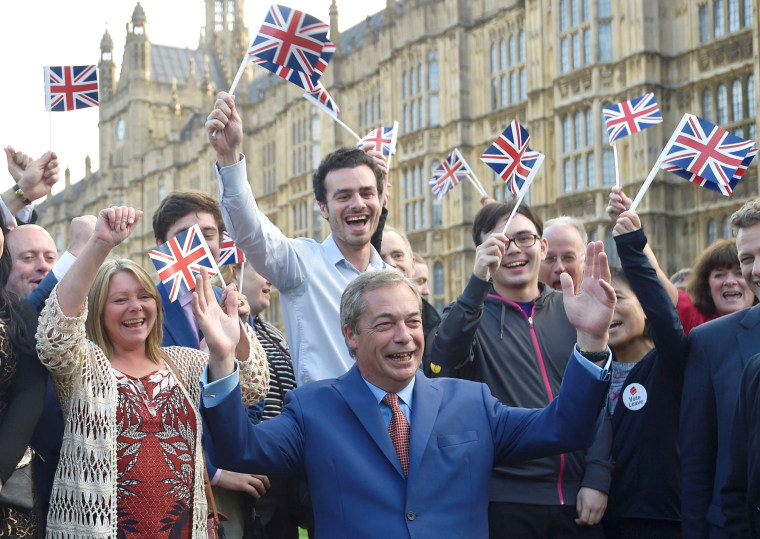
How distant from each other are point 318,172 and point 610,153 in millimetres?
13810

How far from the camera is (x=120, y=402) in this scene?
10.6 feet

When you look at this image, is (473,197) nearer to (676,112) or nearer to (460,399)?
(676,112)

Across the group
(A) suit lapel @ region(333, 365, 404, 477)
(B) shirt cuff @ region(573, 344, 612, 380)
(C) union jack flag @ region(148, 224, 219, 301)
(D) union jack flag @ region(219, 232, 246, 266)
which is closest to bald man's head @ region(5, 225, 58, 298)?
(C) union jack flag @ region(148, 224, 219, 301)

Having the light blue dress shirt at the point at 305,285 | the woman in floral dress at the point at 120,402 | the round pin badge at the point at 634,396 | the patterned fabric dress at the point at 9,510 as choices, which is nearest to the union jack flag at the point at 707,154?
the round pin badge at the point at 634,396

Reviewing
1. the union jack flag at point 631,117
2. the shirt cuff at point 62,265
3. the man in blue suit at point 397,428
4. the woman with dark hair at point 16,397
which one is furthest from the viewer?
the union jack flag at point 631,117

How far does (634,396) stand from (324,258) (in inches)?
59.4

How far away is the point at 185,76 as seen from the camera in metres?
49.3

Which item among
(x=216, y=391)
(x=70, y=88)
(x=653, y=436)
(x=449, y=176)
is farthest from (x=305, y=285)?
(x=449, y=176)

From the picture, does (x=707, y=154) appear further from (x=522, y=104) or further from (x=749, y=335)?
(x=522, y=104)

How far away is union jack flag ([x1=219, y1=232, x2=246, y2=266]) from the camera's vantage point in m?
4.89

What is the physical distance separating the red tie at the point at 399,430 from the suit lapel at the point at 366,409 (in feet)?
0.10

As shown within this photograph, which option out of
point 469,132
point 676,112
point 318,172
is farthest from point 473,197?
point 318,172

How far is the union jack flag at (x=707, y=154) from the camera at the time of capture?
15.7 ft

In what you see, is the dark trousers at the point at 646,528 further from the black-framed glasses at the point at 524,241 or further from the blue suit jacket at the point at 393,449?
the black-framed glasses at the point at 524,241
